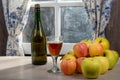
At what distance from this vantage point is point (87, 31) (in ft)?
10.3

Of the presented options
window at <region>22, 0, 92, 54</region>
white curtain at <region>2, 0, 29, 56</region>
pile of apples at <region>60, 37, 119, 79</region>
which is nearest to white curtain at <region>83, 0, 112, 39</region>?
window at <region>22, 0, 92, 54</region>

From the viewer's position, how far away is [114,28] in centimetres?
292

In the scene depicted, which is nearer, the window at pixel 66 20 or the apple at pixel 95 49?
the apple at pixel 95 49

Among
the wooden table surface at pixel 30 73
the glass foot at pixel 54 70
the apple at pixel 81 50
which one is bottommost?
the wooden table surface at pixel 30 73

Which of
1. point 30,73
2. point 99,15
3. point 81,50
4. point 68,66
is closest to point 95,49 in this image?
point 81,50

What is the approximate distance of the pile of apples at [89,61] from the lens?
3.97 feet

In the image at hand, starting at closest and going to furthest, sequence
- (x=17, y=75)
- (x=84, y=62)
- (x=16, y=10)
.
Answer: (x=84, y=62) < (x=17, y=75) < (x=16, y=10)

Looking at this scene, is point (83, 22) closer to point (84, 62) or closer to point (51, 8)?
point (51, 8)

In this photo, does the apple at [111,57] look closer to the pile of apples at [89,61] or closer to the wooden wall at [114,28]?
the pile of apples at [89,61]

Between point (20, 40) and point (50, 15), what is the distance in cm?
49

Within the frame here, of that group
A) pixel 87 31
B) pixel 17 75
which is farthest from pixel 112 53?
pixel 87 31

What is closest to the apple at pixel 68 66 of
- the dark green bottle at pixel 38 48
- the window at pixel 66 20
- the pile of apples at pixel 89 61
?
the pile of apples at pixel 89 61

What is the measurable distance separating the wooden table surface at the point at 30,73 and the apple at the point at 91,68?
0.04 metres

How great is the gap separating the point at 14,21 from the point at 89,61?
2031 millimetres
